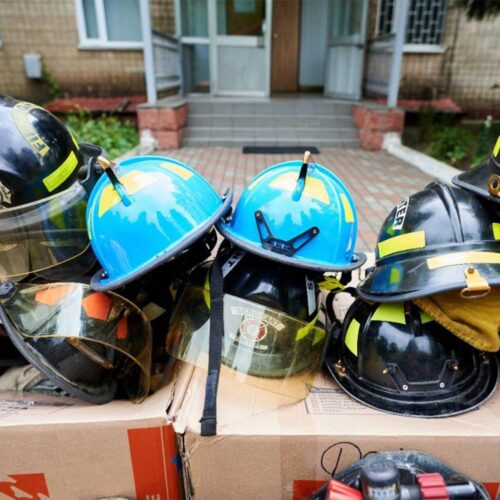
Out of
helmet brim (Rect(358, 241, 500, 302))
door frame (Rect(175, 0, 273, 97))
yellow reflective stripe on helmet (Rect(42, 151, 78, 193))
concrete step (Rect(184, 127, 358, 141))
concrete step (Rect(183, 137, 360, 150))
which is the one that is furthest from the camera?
door frame (Rect(175, 0, 273, 97))

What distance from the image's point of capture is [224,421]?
42.9 inches

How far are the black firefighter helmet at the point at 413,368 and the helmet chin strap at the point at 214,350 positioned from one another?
38cm

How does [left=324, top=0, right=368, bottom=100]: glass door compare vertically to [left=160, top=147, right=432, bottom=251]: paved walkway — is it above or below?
above

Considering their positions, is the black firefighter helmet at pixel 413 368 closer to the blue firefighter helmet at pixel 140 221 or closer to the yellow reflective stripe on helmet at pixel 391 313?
the yellow reflective stripe on helmet at pixel 391 313

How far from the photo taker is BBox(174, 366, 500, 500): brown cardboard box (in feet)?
3.46

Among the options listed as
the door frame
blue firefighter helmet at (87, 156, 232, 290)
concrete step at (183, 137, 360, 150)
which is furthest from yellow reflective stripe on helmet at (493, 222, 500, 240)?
the door frame

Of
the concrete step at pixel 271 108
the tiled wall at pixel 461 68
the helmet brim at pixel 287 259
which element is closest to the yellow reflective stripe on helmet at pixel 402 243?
the helmet brim at pixel 287 259

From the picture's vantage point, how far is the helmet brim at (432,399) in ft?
3.68

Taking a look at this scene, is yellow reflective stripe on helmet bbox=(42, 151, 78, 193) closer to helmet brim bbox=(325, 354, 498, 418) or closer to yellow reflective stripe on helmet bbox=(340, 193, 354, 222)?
yellow reflective stripe on helmet bbox=(340, 193, 354, 222)

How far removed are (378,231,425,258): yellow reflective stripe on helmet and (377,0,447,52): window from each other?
7.45 meters

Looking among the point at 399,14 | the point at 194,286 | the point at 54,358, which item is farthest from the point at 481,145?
the point at 54,358

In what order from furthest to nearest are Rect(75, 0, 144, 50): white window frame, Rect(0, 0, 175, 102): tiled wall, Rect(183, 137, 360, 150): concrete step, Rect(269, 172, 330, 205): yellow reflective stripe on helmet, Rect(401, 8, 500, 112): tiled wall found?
Rect(401, 8, 500, 112): tiled wall, Rect(75, 0, 144, 50): white window frame, Rect(0, 0, 175, 102): tiled wall, Rect(183, 137, 360, 150): concrete step, Rect(269, 172, 330, 205): yellow reflective stripe on helmet

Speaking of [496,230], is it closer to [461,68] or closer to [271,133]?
[271,133]

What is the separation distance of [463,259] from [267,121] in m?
5.95
